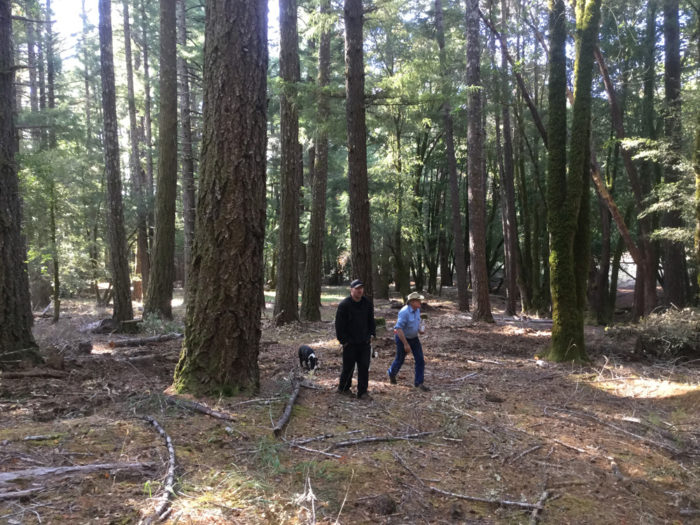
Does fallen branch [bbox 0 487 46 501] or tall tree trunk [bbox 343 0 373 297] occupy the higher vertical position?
tall tree trunk [bbox 343 0 373 297]

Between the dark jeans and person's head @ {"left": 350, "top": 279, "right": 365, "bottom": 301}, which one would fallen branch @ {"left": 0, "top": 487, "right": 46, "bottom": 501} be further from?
the dark jeans

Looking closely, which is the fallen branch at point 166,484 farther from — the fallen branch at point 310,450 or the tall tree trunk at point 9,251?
the tall tree trunk at point 9,251

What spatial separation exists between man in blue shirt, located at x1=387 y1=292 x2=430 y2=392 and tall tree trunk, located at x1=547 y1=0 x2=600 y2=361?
4.13 m

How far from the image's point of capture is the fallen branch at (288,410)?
4.86 m

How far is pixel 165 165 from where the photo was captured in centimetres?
1295

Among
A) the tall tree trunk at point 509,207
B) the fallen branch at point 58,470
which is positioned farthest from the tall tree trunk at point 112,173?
the tall tree trunk at point 509,207

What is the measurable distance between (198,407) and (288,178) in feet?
30.1

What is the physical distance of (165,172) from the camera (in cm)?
1296

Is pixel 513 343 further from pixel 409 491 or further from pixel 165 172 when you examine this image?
pixel 165 172

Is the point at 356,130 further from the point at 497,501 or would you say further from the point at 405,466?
the point at 497,501

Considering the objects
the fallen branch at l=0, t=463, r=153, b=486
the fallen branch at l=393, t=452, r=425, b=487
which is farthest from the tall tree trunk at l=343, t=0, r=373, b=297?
the fallen branch at l=0, t=463, r=153, b=486

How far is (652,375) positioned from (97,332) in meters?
12.8

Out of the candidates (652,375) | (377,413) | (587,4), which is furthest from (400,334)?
(587,4)

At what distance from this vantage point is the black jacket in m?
6.41
